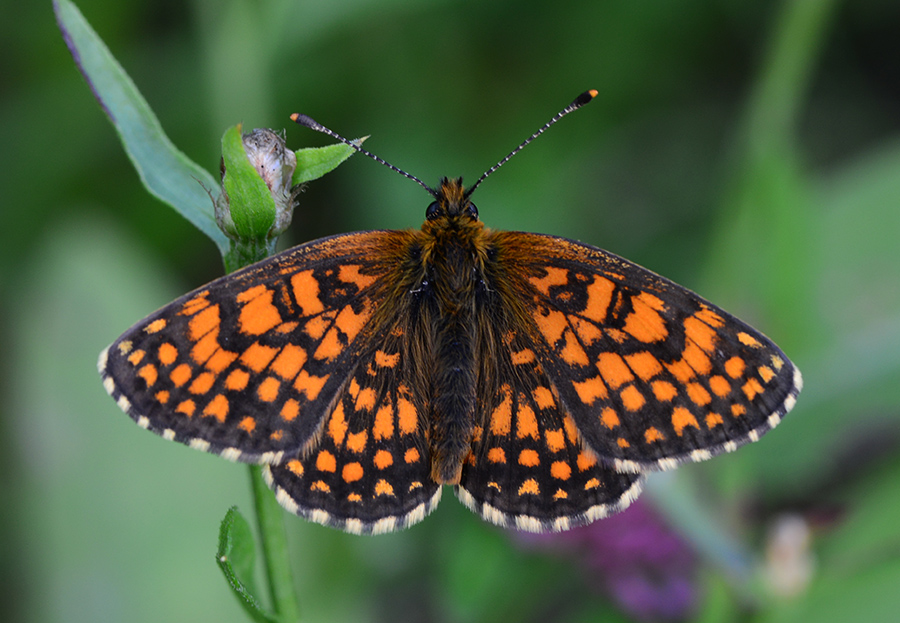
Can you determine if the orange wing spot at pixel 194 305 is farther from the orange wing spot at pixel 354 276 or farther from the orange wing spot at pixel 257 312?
the orange wing spot at pixel 354 276

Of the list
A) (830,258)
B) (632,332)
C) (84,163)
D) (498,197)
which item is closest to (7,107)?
(84,163)

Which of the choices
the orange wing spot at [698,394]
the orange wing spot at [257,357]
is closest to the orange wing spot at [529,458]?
the orange wing spot at [698,394]

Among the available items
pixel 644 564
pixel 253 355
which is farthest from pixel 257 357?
pixel 644 564

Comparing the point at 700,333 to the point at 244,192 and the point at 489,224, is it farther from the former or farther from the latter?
the point at 489,224

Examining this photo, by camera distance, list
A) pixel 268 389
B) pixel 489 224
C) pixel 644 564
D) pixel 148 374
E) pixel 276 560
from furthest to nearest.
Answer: pixel 489 224
pixel 644 564
pixel 268 389
pixel 148 374
pixel 276 560

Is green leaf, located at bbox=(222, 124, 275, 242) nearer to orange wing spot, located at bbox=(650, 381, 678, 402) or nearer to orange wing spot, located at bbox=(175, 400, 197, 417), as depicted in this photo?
orange wing spot, located at bbox=(175, 400, 197, 417)

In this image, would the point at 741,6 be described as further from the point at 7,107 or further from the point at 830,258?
the point at 7,107

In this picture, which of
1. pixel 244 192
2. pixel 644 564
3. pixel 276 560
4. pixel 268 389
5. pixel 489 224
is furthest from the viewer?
pixel 489 224
